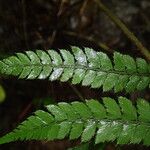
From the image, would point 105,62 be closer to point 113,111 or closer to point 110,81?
point 110,81

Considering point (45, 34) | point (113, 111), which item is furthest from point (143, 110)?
point (45, 34)

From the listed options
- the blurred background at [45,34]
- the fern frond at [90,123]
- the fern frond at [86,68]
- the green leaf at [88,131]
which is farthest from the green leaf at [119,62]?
the blurred background at [45,34]

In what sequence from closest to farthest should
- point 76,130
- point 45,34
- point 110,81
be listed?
point 76,130 < point 110,81 < point 45,34

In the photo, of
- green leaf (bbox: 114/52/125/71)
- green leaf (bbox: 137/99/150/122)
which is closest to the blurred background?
green leaf (bbox: 114/52/125/71)

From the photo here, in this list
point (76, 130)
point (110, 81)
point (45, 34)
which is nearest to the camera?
point (76, 130)

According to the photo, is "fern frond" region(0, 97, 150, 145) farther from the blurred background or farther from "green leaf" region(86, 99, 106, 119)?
the blurred background

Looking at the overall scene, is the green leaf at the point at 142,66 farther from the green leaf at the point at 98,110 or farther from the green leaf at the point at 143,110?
the green leaf at the point at 98,110

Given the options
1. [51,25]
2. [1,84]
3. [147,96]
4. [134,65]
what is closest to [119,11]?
[51,25]
